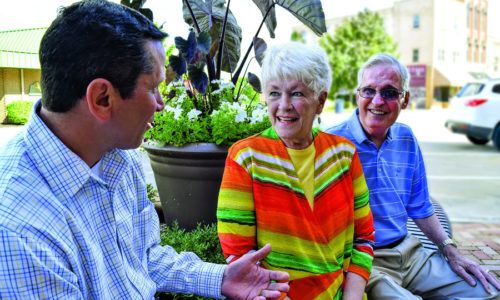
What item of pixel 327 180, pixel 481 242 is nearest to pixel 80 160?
pixel 327 180

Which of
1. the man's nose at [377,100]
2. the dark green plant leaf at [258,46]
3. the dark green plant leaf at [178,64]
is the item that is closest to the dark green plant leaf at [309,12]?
the dark green plant leaf at [258,46]

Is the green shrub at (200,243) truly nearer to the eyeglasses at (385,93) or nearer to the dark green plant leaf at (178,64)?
the dark green plant leaf at (178,64)

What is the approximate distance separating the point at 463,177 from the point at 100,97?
26.3 ft

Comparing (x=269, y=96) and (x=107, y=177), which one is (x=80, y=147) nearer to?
(x=107, y=177)

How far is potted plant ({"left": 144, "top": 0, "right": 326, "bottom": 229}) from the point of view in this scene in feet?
9.84

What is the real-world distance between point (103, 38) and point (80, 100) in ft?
0.54

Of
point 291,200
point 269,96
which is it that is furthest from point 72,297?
point 269,96

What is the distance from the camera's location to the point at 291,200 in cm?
178

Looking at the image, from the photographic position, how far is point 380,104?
2342 mm

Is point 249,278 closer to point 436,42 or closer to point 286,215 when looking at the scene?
point 286,215

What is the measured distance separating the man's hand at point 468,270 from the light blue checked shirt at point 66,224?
156cm

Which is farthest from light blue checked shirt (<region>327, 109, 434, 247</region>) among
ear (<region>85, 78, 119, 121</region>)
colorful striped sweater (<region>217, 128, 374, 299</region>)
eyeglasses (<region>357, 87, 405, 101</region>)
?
ear (<region>85, 78, 119, 121</region>)

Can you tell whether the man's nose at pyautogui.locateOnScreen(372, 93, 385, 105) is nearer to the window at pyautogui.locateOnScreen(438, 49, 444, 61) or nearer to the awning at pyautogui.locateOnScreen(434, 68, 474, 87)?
the awning at pyautogui.locateOnScreen(434, 68, 474, 87)

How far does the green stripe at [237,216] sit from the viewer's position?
175cm
